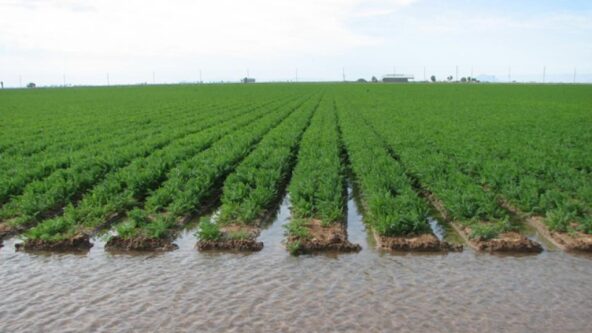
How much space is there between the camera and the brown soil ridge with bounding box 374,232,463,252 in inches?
349

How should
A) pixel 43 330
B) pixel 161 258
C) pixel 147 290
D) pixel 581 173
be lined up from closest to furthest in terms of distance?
pixel 43 330, pixel 147 290, pixel 161 258, pixel 581 173

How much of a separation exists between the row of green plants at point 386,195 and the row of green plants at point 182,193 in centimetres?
322

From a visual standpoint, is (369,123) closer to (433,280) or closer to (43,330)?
(433,280)

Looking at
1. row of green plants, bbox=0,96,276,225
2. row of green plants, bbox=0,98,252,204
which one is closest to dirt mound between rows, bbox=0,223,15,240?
row of green plants, bbox=0,96,276,225

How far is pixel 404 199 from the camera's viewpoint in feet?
35.2

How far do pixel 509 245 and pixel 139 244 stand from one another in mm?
5496

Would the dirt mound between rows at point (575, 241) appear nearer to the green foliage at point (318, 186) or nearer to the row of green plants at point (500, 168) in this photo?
the row of green plants at point (500, 168)

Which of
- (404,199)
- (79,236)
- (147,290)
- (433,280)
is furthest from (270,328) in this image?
(404,199)

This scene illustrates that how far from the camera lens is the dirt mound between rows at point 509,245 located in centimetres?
881

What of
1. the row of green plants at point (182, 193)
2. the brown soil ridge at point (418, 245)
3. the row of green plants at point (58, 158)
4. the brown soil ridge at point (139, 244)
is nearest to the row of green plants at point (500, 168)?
the brown soil ridge at point (418, 245)

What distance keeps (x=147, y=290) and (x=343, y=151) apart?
12584 millimetres

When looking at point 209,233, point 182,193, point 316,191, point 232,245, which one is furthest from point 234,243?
point 316,191

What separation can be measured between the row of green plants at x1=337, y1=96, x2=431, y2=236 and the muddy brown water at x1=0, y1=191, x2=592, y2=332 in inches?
30.2

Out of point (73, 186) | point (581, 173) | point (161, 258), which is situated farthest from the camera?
point (581, 173)
